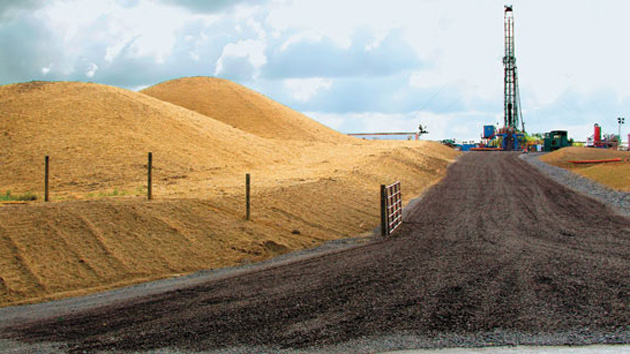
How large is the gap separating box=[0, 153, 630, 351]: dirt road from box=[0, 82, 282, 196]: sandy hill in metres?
19.3

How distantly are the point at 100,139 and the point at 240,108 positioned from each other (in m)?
36.7

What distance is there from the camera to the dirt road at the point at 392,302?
9.45 metres

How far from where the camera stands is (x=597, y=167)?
45906 millimetres

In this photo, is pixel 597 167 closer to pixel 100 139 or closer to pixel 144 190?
pixel 144 190

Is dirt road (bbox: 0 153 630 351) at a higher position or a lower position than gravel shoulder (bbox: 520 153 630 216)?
lower

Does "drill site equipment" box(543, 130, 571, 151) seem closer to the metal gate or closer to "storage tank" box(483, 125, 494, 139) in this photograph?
"storage tank" box(483, 125, 494, 139)

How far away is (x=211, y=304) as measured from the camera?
11570 millimetres

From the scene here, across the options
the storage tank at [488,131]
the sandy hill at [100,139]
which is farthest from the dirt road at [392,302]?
→ the storage tank at [488,131]

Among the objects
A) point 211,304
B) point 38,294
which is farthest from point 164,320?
point 38,294

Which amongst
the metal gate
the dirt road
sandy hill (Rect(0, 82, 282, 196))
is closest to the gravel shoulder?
the metal gate

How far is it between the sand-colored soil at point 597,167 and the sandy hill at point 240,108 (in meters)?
25.8

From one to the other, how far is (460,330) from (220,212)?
41.0 feet

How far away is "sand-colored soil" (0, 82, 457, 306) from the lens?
1577cm

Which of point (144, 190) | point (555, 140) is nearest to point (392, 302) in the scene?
point (144, 190)
